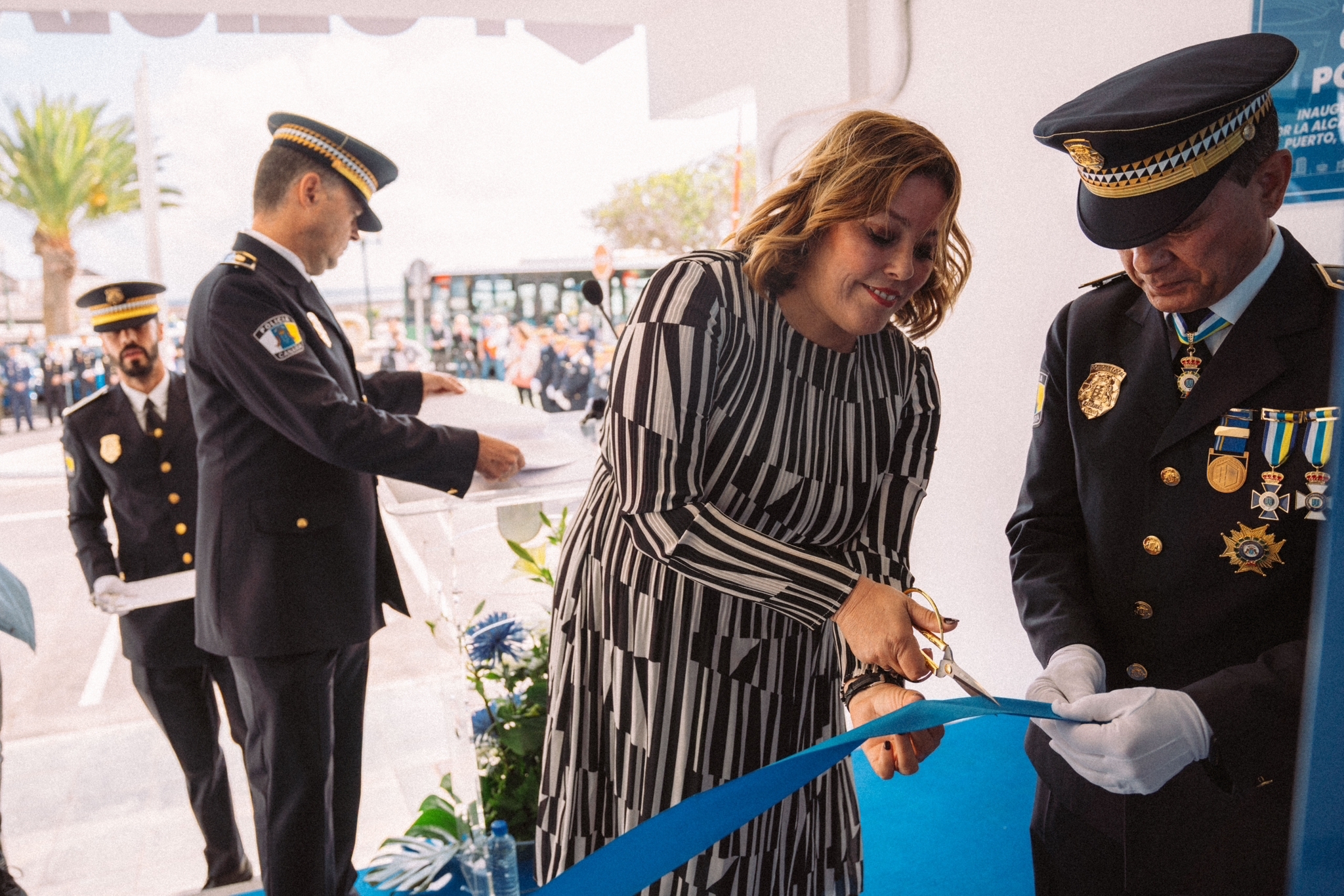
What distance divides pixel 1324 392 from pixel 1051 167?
148 cm

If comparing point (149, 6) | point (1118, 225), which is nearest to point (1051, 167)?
point (1118, 225)

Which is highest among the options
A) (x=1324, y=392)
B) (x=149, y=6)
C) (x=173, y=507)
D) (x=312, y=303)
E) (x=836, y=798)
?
(x=149, y=6)

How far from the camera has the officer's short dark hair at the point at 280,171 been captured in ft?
6.10

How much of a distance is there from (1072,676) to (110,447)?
2348mm

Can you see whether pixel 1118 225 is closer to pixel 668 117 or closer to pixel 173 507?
pixel 173 507

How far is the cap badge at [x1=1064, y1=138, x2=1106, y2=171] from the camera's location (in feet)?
3.48

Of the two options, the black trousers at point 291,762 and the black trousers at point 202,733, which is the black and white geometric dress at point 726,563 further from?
the black trousers at point 202,733

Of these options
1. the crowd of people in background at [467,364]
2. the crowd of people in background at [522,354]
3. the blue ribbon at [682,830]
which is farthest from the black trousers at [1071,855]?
the crowd of people in background at [467,364]

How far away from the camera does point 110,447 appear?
2424 millimetres

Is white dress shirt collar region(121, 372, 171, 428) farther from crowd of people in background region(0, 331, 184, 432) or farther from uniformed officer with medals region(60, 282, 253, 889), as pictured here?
crowd of people in background region(0, 331, 184, 432)

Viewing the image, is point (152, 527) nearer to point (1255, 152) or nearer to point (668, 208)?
point (1255, 152)

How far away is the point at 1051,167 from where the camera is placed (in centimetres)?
233

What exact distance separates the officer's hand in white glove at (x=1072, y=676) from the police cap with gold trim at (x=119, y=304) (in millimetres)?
2440

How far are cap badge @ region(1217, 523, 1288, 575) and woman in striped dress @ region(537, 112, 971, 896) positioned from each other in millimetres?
356
